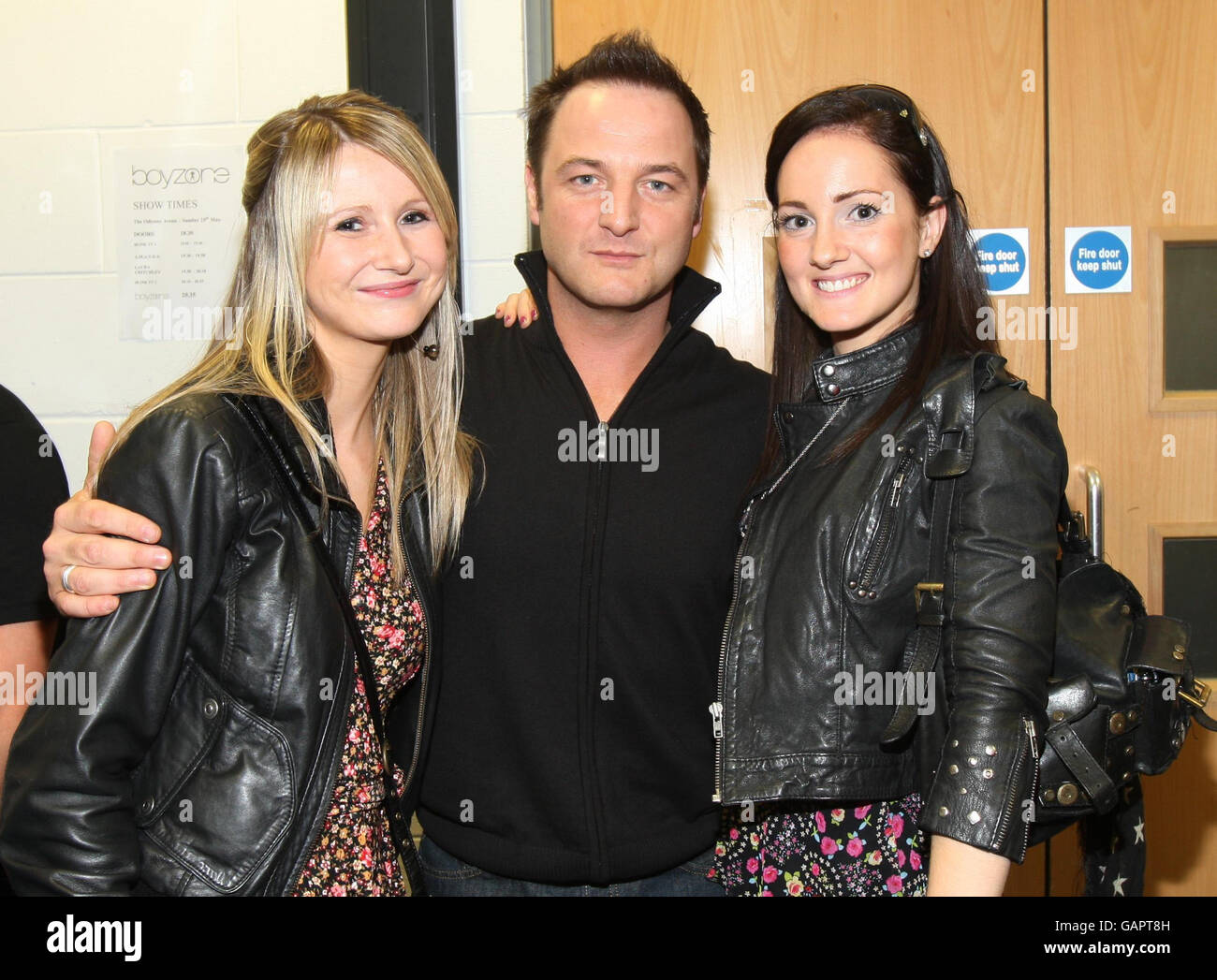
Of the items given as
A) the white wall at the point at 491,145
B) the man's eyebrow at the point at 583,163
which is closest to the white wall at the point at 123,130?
the white wall at the point at 491,145

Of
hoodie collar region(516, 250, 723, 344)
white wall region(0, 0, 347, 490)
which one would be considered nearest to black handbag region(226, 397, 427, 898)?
hoodie collar region(516, 250, 723, 344)

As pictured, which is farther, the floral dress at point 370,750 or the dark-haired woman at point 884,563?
the floral dress at point 370,750

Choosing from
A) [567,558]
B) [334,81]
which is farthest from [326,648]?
[334,81]

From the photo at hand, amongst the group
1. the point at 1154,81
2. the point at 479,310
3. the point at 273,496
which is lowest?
the point at 273,496

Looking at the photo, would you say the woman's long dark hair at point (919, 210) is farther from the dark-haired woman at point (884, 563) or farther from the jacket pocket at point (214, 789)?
the jacket pocket at point (214, 789)

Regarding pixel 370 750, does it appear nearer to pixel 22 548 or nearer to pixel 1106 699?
pixel 22 548

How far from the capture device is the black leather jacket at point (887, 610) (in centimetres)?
117

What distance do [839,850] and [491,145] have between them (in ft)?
5.18

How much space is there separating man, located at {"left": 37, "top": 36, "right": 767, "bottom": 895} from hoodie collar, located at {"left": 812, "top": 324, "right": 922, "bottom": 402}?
0.26m

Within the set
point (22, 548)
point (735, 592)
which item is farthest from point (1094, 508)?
point (22, 548)

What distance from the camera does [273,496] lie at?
1300 mm

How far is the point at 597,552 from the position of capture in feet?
5.16
